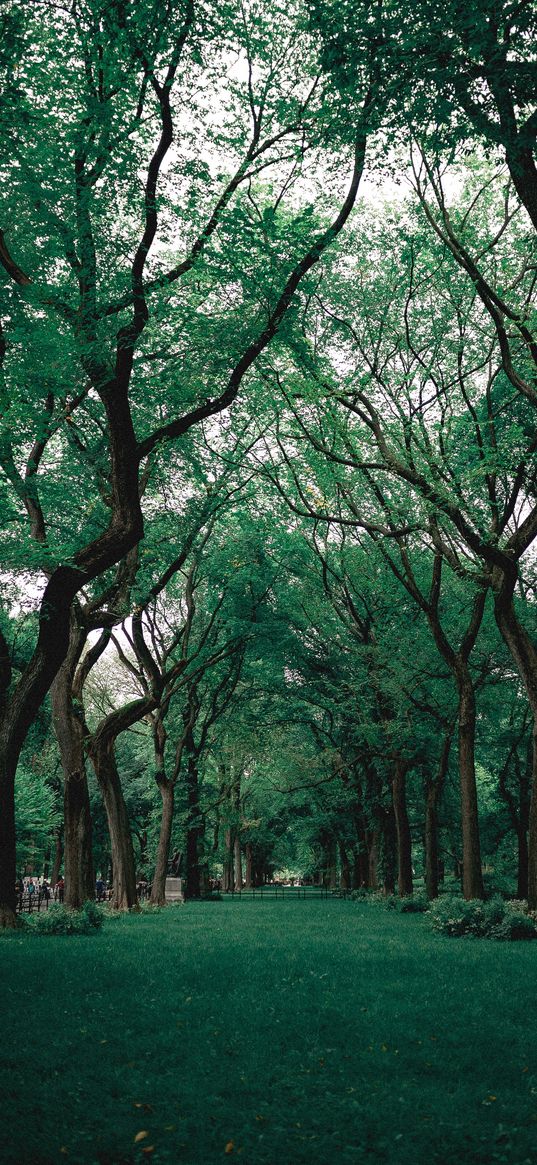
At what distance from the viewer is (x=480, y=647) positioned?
76.2 feet

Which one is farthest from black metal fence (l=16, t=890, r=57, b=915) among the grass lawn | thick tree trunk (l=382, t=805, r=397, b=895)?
the grass lawn

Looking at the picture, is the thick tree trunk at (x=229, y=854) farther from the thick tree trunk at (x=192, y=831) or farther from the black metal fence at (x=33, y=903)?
the black metal fence at (x=33, y=903)

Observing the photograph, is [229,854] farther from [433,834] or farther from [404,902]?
[404,902]

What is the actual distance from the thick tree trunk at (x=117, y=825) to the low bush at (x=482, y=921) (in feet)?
34.1

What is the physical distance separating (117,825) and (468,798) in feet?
34.8

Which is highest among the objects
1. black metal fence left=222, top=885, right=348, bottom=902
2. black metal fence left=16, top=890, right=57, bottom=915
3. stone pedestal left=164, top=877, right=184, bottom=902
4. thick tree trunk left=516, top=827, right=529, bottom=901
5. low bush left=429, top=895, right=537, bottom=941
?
low bush left=429, top=895, right=537, bottom=941

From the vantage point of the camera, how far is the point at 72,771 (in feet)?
60.6

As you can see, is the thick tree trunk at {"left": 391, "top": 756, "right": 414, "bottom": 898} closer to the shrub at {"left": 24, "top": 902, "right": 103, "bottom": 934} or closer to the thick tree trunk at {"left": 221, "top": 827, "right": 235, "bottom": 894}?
the shrub at {"left": 24, "top": 902, "right": 103, "bottom": 934}

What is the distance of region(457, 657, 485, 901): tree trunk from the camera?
Answer: 1778cm

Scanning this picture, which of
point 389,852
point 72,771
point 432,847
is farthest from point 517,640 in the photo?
point 389,852

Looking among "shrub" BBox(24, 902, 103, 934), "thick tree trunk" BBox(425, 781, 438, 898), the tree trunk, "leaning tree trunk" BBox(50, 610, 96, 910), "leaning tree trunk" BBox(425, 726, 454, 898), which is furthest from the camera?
"thick tree trunk" BBox(425, 781, 438, 898)

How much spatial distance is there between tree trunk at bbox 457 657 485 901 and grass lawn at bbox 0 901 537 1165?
648 cm

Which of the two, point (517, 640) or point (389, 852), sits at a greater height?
point (517, 640)

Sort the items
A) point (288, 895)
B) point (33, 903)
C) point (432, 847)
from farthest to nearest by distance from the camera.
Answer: point (288, 895), point (33, 903), point (432, 847)
